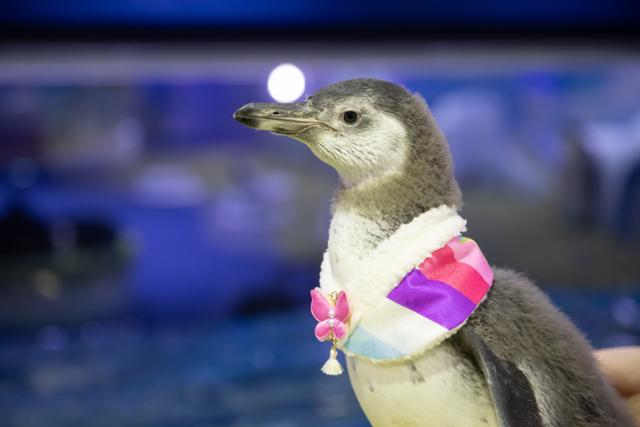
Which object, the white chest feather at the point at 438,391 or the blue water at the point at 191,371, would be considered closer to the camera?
the white chest feather at the point at 438,391

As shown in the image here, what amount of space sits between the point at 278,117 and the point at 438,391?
0.23m

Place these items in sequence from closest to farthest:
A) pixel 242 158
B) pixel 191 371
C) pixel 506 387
→ pixel 506 387, pixel 191 371, pixel 242 158

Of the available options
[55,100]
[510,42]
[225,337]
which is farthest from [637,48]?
[55,100]

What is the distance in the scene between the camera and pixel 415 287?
1.81ft

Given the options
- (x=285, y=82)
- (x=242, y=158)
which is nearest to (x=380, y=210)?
(x=285, y=82)

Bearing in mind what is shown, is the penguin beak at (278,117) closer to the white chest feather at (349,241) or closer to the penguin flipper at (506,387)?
the white chest feather at (349,241)

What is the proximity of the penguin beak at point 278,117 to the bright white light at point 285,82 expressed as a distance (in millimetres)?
1150

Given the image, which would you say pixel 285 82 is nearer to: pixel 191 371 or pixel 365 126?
pixel 191 371

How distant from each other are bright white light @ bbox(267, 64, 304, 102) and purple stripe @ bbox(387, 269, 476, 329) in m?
1.21

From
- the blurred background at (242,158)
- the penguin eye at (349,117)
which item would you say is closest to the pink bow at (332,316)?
the penguin eye at (349,117)

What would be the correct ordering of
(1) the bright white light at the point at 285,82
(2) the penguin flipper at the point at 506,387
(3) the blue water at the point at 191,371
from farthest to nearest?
(1) the bright white light at the point at 285,82 < (3) the blue water at the point at 191,371 < (2) the penguin flipper at the point at 506,387

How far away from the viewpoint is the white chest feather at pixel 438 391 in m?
0.55

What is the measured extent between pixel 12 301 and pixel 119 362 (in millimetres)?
503

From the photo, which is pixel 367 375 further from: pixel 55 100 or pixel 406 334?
pixel 55 100
